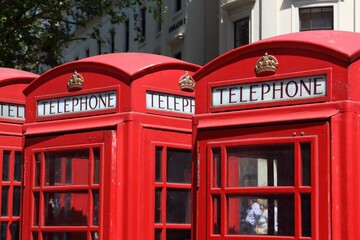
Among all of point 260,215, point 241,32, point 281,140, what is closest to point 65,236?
point 260,215

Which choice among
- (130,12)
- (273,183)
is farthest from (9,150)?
(130,12)

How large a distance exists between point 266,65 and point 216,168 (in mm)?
851

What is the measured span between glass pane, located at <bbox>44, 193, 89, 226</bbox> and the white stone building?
558 inches

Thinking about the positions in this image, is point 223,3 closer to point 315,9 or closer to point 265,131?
point 315,9

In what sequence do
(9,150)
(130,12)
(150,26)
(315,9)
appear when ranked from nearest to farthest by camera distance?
(9,150) < (315,9) < (150,26) < (130,12)

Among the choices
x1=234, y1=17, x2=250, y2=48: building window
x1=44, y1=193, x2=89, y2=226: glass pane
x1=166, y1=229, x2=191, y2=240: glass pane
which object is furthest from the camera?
x1=234, y1=17, x2=250, y2=48: building window

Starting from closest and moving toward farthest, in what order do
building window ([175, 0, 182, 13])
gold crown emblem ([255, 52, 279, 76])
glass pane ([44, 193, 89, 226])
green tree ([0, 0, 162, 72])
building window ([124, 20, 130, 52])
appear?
gold crown emblem ([255, 52, 279, 76]) < glass pane ([44, 193, 89, 226]) < green tree ([0, 0, 162, 72]) < building window ([175, 0, 182, 13]) < building window ([124, 20, 130, 52])

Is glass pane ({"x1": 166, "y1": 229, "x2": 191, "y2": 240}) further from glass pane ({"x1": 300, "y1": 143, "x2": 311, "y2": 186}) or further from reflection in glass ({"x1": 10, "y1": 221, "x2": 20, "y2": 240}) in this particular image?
reflection in glass ({"x1": 10, "y1": 221, "x2": 20, "y2": 240})

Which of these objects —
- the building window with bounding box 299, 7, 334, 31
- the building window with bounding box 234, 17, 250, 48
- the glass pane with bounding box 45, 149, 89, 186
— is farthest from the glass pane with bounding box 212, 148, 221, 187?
the building window with bounding box 234, 17, 250, 48

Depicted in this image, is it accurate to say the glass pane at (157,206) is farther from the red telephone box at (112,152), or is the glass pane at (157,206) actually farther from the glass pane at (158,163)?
the glass pane at (158,163)

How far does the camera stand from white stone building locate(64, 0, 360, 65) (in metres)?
21.5

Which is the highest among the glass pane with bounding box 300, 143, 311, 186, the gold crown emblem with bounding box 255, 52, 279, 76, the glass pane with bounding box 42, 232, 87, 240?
the gold crown emblem with bounding box 255, 52, 279, 76

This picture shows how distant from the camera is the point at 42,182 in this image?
7984 millimetres

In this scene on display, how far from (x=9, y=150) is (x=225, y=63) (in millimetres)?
3479
